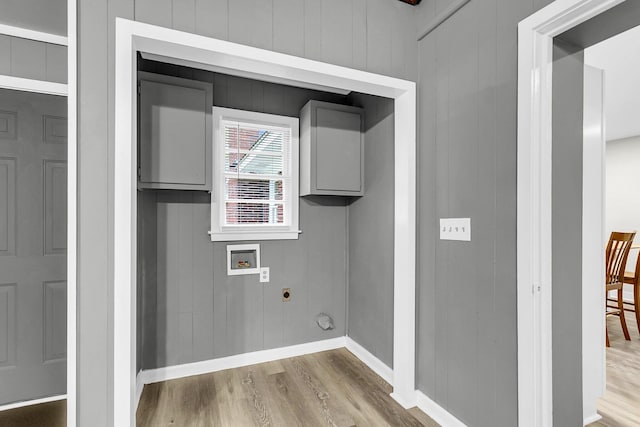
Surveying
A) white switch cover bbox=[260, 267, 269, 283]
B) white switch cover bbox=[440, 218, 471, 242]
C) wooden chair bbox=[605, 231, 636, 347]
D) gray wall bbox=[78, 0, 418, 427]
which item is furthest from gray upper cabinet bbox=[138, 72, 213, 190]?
wooden chair bbox=[605, 231, 636, 347]

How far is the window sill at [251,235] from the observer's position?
8.55ft

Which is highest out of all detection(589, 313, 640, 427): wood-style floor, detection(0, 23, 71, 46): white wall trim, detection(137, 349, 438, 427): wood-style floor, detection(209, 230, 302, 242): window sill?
detection(0, 23, 71, 46): white wall trim

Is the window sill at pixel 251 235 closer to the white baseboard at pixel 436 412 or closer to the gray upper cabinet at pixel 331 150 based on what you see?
the gray upper cabinet at pixel 331 150

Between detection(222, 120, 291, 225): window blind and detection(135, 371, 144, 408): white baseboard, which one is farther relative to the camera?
detection(222, 120, 291, 225): window blind

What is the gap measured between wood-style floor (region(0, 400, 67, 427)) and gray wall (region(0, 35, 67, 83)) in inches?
51.7

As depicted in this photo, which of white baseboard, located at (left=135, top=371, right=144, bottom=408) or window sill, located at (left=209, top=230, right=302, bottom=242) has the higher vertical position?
window sill, located at (left=209, top=230, right=302, bottom=242)

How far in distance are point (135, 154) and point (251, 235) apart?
131 centimetres

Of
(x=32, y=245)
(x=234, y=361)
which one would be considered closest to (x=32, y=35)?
(x=32, y=245)

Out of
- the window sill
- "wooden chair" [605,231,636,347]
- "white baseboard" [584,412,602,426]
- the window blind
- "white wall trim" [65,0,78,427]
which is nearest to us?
"white wall trim" [65,0,78,427]

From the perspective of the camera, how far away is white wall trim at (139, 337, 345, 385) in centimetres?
244

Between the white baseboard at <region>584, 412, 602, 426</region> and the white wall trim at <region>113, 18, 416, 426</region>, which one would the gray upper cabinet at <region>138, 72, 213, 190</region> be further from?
the white baseboard at <region>584, 412, 602, 426</region>

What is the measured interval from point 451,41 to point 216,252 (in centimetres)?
219

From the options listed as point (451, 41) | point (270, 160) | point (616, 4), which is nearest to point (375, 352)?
point (270, 160)

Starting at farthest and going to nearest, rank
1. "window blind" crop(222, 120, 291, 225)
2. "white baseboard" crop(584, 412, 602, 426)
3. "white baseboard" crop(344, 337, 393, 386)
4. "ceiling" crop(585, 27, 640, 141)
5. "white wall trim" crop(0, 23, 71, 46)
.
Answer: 1. "window blind" crop(222, 120, 291, 225)
2. "white baseboard" crop(344, 337, 393, 386)
3. "ceiling" crop(585, 27, 640, 141)
4. "white baseboard" crop(584, 412, 602, 426)
5. "white wall trim" crop(0, 23, 71, 46)
